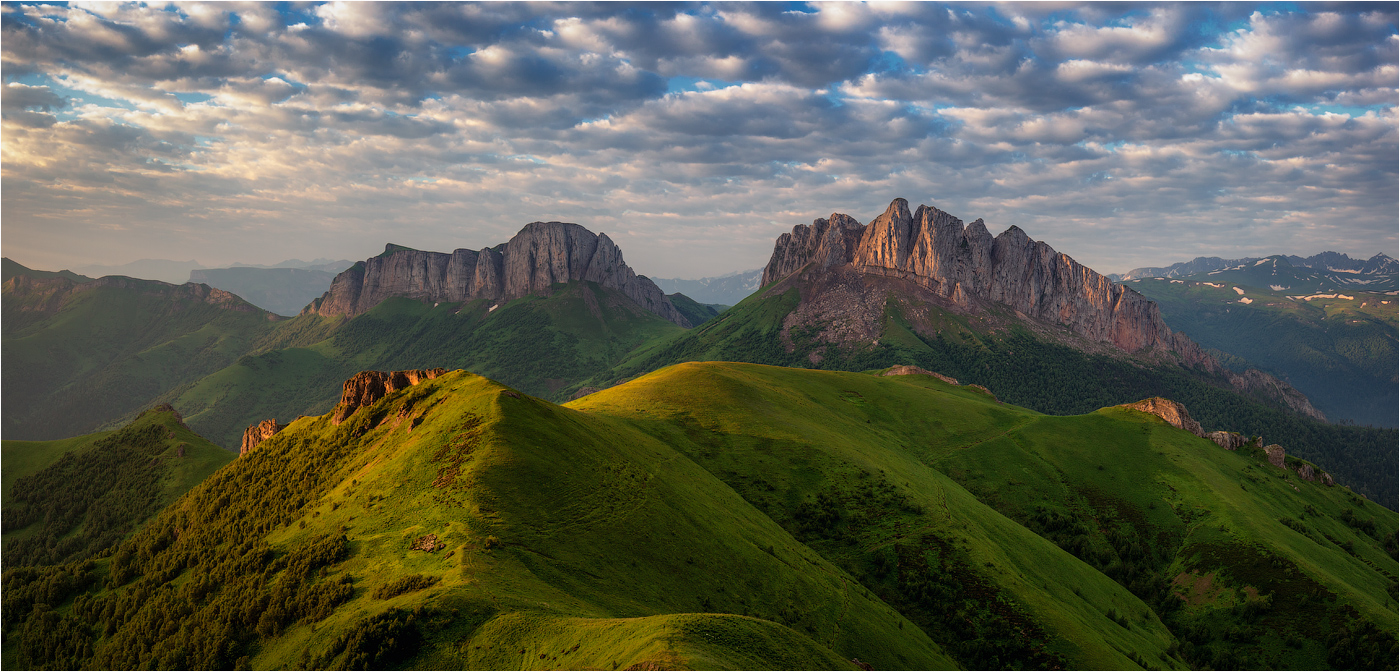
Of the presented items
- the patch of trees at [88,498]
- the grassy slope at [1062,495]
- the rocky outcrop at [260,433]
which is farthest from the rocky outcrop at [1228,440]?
the patch of trees at [88,498]

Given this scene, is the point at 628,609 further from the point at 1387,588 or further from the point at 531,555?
the point at 1387,588

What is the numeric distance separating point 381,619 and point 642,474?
37.5 meters

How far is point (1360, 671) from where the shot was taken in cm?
8275

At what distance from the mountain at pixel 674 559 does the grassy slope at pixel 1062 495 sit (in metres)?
0.61

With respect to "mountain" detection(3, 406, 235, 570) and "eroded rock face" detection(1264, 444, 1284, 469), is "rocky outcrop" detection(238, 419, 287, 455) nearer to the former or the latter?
"mountain" detection(3, 406, 235, 570)

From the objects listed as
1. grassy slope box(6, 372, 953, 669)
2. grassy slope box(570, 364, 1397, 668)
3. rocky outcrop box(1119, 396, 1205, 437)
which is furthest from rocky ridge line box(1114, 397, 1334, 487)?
grassy slope box(6, 372, 953, 669)

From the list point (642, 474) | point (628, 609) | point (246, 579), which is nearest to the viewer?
point (628, 609)

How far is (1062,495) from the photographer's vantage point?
5290 inches

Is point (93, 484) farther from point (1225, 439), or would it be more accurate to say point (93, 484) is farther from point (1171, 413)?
point (1225, 439)

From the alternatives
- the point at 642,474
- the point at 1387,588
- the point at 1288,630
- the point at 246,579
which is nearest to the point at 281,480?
the point at 246,579

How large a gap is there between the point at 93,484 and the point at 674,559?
618 feet

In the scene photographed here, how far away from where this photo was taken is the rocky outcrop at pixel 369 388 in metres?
86.8

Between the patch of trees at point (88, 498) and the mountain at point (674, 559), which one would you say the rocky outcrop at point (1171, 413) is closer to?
the mountain at point (674, 559)

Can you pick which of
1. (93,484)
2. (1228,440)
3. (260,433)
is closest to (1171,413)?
(1228,440)
